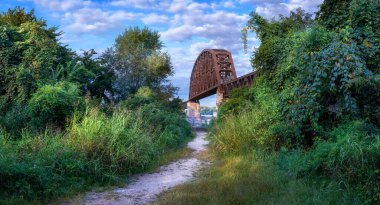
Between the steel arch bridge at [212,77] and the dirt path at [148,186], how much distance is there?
89.1 ft

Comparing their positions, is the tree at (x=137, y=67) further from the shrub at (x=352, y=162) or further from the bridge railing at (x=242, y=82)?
the shrub at (x=352, y=162)

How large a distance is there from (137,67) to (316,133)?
1048 inches

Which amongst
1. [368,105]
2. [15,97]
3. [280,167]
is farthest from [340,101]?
[15,97]

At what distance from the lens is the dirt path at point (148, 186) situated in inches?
282

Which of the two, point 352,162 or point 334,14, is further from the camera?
point 334,14

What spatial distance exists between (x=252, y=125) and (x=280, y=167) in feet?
9.72

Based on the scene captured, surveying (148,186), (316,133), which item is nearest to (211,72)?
(316,133)

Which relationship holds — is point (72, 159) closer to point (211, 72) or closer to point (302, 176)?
point (302, 176)

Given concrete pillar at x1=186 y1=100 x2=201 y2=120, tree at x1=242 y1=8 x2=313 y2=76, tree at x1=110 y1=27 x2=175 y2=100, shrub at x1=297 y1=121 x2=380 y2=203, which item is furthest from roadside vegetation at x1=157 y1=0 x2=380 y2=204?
concrete pillar at x1=186 y1=100 x2=201 y2=120

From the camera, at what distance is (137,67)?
34.5m

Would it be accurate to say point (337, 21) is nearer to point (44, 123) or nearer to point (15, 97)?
point (44, 123)

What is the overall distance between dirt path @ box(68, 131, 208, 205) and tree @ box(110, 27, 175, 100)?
22.1m

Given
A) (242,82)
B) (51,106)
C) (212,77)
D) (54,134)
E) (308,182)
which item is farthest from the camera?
(212,77)

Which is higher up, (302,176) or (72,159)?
(72,159)
